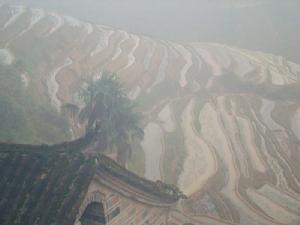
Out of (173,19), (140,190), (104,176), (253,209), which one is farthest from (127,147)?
(173,19)

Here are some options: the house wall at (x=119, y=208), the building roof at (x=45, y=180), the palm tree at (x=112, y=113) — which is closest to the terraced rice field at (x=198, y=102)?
the palm tree at (x=112, y=113)

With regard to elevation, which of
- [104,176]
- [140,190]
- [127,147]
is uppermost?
[104,176]

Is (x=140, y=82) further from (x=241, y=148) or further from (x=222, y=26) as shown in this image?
(x=222, y=26)

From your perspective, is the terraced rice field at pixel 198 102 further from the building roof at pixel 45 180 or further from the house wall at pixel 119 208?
the building roof at pixel 45 180

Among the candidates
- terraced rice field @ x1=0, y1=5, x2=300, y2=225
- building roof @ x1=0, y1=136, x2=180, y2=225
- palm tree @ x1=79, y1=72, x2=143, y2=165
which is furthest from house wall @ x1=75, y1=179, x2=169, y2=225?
palm tree @ x1=79, y1=72, x2=143, y2=165

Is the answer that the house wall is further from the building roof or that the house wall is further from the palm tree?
the palm tree
